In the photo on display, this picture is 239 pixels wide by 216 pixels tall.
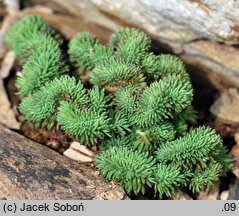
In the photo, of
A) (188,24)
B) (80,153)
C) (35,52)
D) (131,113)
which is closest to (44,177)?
(80,153)

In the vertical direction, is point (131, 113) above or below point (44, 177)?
above

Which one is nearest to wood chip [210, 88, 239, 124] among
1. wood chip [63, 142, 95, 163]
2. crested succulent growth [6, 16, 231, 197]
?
crested succulent growth [6, 16, 231, 197]

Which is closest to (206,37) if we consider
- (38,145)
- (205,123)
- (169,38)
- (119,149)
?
(169,38)

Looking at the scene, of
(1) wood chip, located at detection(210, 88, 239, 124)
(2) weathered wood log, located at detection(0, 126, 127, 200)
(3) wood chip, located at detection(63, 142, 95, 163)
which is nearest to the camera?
(2) weathered wood log, located at detection(0, 126, 127, 200)

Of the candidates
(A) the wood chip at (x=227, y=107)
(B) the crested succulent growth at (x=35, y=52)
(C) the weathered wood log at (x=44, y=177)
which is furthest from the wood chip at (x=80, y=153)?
(A) the wood chip at (x=227, y=107)

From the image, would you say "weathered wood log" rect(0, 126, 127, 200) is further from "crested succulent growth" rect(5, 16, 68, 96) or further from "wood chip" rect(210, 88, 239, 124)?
"wood chip" rect(210, 88, 239, 124)

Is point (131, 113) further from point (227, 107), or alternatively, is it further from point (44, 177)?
point (227, 107)
